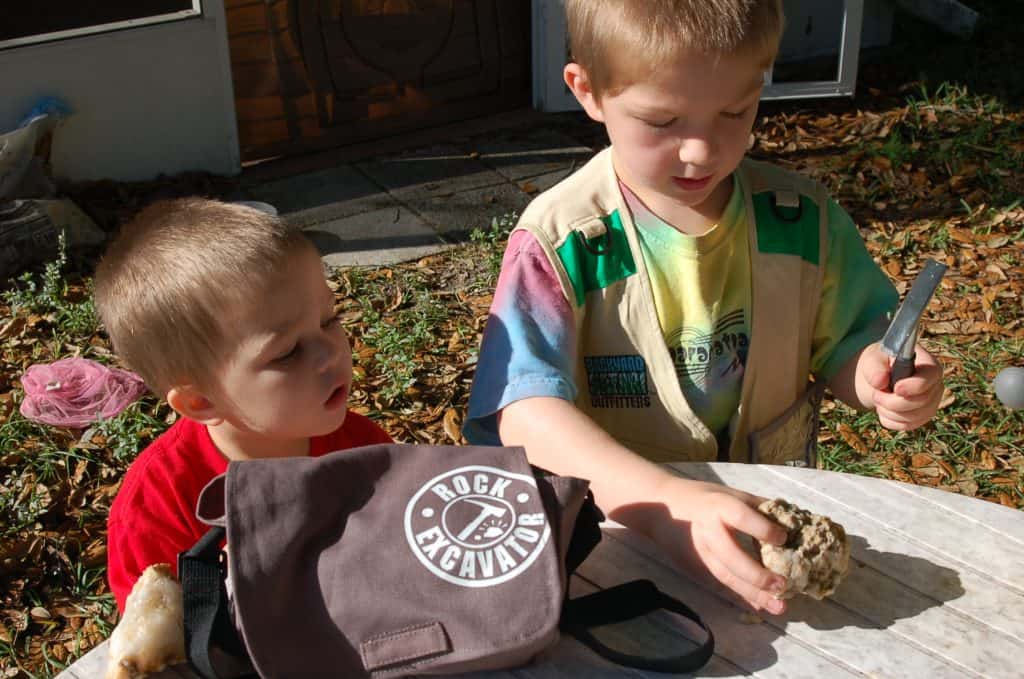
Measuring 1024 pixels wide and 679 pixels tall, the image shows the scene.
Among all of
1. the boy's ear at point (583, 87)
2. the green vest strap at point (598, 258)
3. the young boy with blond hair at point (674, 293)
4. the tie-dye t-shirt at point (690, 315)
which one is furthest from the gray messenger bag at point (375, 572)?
the boy's ear at point (583, 87)

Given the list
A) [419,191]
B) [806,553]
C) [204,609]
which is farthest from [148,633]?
[419,191]

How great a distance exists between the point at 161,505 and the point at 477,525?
0.57 metres

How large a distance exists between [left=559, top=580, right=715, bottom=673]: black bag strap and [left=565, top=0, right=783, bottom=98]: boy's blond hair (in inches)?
29.8

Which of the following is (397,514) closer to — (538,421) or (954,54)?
(538,421)

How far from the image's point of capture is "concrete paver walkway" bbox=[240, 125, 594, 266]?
4457 millimetres

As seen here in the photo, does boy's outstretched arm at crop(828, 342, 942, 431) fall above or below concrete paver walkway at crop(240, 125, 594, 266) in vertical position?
above

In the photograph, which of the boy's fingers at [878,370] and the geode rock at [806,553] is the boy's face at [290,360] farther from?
the boy's fingers at [878,370]

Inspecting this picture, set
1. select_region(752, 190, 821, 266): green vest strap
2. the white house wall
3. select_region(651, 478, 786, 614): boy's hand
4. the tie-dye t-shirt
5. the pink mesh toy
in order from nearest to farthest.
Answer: select_region(651, 478, 786, 614): boy's hand
the tie-dye t-shirt
select_region(752, 190, 821, 266): green vest strap
the pink mesh toy
the white house wall

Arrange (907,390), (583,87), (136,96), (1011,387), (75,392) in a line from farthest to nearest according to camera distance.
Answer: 1. (136,96)
2. (75,392)
3. (1011,387)
4. (583,87)
5. (907,390)

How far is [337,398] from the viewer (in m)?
1.74

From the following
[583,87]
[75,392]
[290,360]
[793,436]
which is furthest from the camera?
[75,392]

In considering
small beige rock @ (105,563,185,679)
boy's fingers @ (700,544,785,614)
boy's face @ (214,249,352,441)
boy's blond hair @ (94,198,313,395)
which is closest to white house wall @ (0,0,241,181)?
boy's blond hair @ (94,198,313,395)

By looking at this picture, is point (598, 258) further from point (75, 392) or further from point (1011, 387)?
point (75, 392)

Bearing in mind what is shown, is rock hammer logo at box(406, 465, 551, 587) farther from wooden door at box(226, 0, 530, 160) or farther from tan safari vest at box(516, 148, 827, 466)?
wooden door at box(226, 0, 530, 160)
